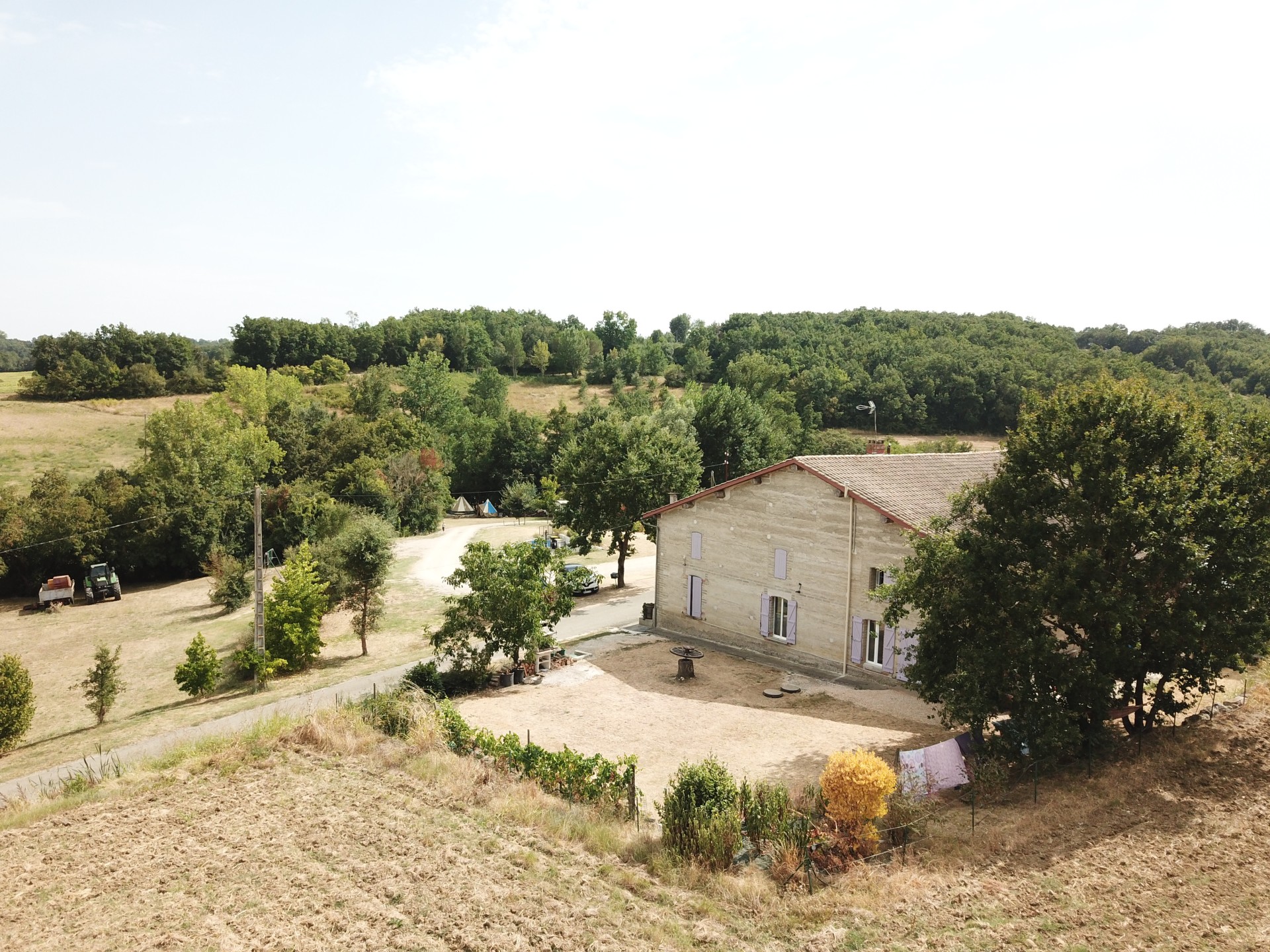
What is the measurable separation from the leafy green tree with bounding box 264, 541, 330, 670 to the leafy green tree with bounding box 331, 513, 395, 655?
1259 millimetres

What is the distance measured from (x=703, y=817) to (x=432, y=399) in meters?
72.8

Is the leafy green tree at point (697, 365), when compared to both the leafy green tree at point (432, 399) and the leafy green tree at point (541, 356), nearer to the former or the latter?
the leafy green tree at point (541, 356)

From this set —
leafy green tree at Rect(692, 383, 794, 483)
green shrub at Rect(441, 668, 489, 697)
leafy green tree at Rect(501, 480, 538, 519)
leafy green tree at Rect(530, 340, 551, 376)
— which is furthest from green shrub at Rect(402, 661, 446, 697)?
leafy green tree at Rect(530, 340, 551, 376)

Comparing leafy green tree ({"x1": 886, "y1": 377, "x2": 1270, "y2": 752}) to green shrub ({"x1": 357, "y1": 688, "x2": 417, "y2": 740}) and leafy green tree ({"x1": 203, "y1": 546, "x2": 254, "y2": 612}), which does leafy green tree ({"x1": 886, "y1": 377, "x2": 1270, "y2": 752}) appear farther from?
leafy green tree ({"x1": 203, "y1": 546, "x2": 254, "y2": 612})

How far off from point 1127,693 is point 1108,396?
233 inches

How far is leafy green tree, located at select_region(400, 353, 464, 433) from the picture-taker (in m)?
79.1

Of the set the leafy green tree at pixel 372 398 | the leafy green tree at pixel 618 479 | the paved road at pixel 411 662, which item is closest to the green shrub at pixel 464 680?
the paved road at pixel 411 662

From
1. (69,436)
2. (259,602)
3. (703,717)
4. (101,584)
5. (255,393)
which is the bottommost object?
(101,584)

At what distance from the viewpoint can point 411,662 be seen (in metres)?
25.8

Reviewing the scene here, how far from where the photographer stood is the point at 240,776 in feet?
51.0

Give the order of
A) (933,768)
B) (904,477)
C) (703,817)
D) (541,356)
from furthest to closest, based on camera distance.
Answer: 1. (541,356)
2. (904,477)
3. (933,768)
4. (703,817)

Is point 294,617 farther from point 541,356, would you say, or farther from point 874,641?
point 541,356

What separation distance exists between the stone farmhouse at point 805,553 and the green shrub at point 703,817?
9.80 metres

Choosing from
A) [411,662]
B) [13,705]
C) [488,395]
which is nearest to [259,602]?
[411,662]
